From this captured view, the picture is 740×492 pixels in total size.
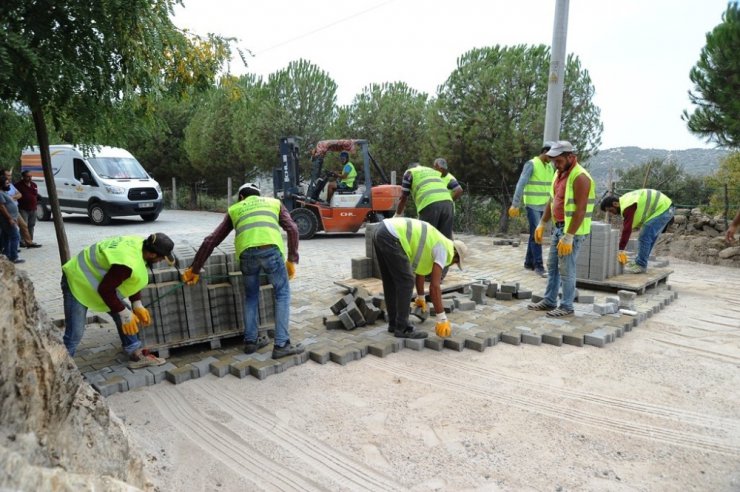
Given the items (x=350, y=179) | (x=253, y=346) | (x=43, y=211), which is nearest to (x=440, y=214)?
(x=253, y=346)

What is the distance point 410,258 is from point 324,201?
8.05 m

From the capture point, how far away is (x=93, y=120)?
4.98 meters

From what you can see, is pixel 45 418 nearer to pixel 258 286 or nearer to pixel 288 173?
pixel 258 286

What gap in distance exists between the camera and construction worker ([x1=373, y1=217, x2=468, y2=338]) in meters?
4.81

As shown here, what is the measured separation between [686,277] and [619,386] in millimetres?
5600

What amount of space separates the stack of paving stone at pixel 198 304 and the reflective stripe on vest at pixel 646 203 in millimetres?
5326

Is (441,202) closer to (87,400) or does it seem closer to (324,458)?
(324,458)

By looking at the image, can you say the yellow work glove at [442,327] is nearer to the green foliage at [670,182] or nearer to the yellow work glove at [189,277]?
the yellow work glove at [189,277]

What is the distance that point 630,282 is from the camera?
7.06 meters

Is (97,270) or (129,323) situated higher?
(97,270)

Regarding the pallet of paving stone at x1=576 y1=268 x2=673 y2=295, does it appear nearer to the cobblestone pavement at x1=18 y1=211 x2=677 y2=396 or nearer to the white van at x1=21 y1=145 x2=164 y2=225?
the cobblestone pavement at x1=18 y1=211 x2=677 y2=396

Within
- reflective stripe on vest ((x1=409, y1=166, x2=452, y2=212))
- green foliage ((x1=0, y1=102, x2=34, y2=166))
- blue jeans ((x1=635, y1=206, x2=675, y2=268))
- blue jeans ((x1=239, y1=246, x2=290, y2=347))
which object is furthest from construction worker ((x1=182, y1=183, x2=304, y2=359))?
blue jeans ((x1=635, y1=206, x2=675, y2=268))

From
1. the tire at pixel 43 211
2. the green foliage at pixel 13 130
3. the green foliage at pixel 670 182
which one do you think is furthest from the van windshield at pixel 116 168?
the green foliage at pixel 670 182

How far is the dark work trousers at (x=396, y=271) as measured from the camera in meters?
4.94
